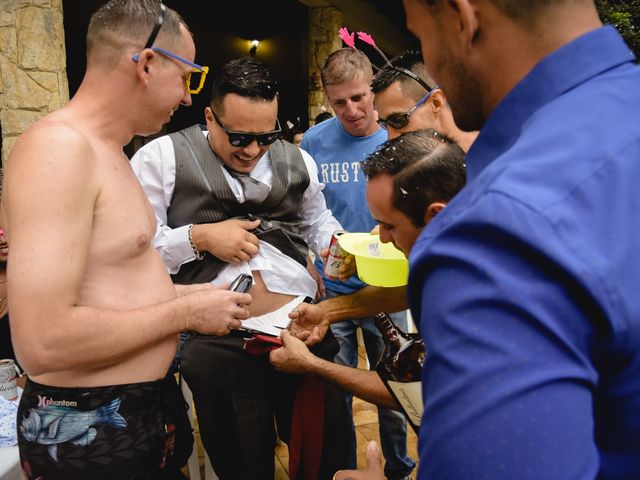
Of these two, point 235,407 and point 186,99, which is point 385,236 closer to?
point 186,99

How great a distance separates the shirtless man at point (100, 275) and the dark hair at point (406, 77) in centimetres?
124

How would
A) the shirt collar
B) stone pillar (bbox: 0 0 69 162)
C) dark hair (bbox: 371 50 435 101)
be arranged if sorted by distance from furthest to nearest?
stone pillar (bbox: 0 0 69 162), dark hair (bbox: 371 50 435 101), the shirt collar

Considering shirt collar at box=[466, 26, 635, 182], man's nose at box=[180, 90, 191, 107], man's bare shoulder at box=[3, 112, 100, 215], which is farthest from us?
man's nose at box=[180, 90, 191, 107]

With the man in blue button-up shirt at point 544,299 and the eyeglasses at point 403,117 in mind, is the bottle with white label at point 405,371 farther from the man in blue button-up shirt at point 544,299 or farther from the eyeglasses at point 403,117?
the eyeglasses at point 403,117

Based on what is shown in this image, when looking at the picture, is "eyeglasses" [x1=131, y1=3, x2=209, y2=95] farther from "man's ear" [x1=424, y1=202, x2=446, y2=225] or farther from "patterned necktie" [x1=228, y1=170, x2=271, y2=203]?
"man's ear" [x1=424, y1=202, x2=446, y2=225]

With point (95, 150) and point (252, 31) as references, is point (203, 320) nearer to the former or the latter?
point (95, 150)

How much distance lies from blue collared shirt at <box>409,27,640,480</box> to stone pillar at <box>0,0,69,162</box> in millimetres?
4405

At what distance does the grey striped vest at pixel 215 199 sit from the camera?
2090 millimetres

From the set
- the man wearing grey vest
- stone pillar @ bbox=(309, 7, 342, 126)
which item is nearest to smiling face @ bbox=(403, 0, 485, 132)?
the man wearing grey vest

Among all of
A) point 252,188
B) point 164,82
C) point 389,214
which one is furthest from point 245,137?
point 389,214

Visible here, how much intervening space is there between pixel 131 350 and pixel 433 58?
3.55 feet

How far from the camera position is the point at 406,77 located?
8.16ft

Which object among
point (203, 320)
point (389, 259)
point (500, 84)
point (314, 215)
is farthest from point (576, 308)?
point (314, 215)

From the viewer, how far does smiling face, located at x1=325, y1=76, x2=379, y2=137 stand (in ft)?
9.49
